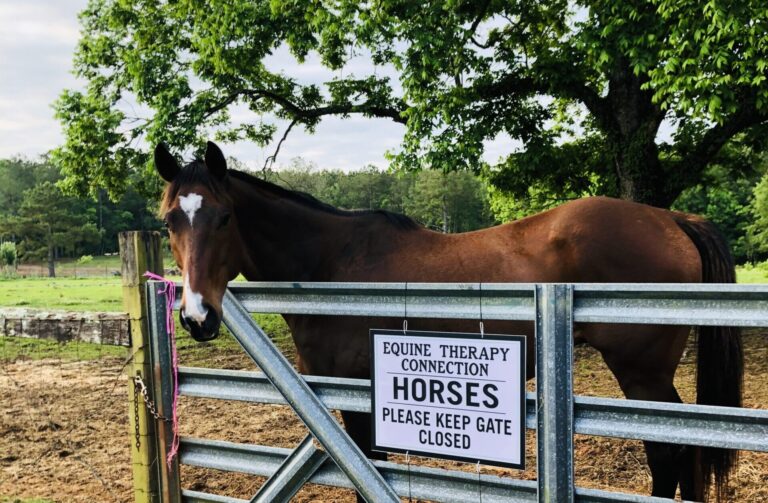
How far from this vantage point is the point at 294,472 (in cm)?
269

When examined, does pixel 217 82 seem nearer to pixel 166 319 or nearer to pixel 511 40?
pixel 511 40

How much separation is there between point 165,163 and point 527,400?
229 cm

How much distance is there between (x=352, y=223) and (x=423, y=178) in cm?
7115

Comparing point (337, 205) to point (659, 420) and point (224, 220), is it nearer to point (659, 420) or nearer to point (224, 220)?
point (224, 220)

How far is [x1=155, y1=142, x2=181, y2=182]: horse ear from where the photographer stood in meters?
3.07

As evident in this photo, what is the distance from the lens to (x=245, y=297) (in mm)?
2842

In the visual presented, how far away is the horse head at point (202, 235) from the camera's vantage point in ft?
8.46

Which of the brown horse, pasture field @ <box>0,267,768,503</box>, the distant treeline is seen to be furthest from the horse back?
the distant treeline

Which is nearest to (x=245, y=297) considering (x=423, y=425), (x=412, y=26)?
(x=423, y=425)

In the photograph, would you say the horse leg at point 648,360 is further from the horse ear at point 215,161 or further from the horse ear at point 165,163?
the horse ear at point 165,163

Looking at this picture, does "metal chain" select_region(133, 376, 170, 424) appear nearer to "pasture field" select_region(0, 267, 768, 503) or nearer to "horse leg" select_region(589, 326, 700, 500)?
"pasture field" select_region(0, 267, 768, 503)

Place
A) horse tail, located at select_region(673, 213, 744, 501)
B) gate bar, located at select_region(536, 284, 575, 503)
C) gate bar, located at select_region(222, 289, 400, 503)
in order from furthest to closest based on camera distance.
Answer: horse tail, located at select_region(673, 213, 744, 501), gate bar, located at select_region(222, 289, 400, 503), gate bar, located at select_region(536, 284, 575, 503)

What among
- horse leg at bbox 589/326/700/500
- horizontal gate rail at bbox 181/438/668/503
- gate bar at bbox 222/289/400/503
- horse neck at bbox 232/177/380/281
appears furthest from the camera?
horse leg at bbox 589/326/700/500

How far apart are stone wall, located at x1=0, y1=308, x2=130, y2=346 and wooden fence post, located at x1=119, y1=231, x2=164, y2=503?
1.02 feet
